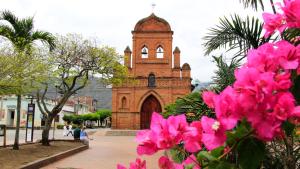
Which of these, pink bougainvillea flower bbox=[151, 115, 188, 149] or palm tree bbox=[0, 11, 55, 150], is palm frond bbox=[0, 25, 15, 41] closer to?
palm tree bbox=[0, 11, 55, 150]

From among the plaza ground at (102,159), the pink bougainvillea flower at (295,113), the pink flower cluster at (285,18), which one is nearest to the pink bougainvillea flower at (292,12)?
the pink flower cluster at (285,18)

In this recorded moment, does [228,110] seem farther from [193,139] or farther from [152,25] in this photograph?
[152,25]

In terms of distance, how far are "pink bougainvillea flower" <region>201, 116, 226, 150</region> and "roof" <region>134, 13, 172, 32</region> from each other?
45849mm

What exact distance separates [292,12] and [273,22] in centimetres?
14

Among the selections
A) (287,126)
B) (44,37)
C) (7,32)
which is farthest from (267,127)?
(44,37)

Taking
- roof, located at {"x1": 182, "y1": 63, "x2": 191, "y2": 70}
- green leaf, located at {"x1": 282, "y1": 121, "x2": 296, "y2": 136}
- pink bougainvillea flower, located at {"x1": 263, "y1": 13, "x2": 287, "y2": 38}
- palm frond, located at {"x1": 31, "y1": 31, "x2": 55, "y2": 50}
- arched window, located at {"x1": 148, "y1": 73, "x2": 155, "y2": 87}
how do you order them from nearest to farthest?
1. green leaf, located at {"x1": 282, "y1": 121, "x2": 296, "y2": 136}
2. pink bougainvillea flower, located at {"x1": 263, "y1": 13, "x2": 287, "y2": 38}
3. palm frond, located at {"x1": 31, "y1": 31, "x2": 55, "y2": 50}
4. arched window, located at {"x1": 148, "y1": 73, "x2": 155, "y2": 87}
5. roof, located at {"x1": 182, "y1": 63, "x2": 191, "y2": 70}

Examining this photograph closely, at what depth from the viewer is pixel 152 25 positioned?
4697 cm

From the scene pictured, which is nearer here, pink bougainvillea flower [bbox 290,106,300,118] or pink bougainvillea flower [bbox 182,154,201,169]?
pink bougainvillea flower [bbox 290,106,300,118]

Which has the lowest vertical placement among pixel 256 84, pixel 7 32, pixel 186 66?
pixel 256 84

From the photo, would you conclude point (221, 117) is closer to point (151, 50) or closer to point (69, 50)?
point (69, 50)

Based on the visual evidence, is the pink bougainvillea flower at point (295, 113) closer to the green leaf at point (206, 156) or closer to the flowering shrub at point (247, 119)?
the flowering shrub at point (247, 119)

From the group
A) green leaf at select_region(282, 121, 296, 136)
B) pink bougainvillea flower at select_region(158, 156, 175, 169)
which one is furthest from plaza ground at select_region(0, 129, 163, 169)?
green leaf at select_region(282, 121, 296, 136)

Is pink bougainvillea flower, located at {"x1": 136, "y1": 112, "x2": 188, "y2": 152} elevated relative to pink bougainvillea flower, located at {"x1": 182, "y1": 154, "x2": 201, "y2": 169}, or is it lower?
elevated

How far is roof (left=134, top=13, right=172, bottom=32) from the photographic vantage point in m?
46.8
